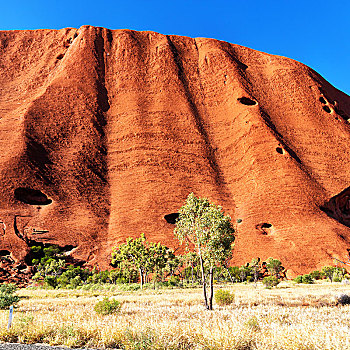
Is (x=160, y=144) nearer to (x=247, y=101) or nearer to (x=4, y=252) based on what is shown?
(x=247, y=101)

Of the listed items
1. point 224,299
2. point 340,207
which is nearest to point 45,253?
point 224,299

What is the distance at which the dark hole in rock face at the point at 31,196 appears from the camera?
195ft

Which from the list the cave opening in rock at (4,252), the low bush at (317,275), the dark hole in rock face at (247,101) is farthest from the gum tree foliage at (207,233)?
the dark hole in rock face at (247,101)

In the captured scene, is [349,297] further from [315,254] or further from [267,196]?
[267,196]

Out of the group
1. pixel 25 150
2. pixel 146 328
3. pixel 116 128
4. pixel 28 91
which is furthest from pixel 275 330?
pixel 28 91

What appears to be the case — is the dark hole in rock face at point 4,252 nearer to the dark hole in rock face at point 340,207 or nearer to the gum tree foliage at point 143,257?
the gum tree foliage at point 143,257

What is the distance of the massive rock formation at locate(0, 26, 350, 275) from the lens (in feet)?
185

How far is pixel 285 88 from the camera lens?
280ft

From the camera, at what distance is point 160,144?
237 feet

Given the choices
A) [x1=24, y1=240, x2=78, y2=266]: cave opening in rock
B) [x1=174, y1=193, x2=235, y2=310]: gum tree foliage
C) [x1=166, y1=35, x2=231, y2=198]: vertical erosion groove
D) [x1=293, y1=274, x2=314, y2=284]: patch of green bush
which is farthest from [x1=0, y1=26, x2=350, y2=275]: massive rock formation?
[x1=174, y1=193, x2=235, y2=310]: gum tree foliage

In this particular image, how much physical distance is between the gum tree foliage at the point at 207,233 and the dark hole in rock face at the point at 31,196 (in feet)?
165

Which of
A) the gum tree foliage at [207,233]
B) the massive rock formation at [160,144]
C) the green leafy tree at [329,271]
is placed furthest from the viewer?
the massive rock formation at [160,144]

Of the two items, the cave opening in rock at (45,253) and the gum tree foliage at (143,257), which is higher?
the cave opening in rock at (45,253)

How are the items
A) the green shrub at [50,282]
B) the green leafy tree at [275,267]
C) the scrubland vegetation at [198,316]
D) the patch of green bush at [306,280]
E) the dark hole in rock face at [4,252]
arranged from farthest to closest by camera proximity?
the dark hole in rock face at [4,252], the green leafy tree at [275,267], the green shrub at [50,282], the patch of green bush at [306,280], the scrubland vegetation at [198,316]
